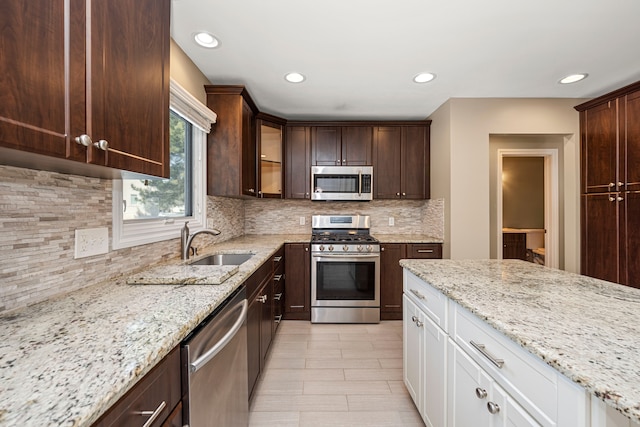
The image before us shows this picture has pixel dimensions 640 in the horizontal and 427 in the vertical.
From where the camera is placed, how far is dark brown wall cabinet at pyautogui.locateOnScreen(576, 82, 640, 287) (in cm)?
236

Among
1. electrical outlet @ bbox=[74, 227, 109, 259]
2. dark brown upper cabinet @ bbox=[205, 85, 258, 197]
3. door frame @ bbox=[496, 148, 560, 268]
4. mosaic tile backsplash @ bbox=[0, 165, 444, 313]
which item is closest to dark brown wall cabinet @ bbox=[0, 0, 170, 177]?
mosaic tile backsplash @ bbox=[0, 165, 444, 313]

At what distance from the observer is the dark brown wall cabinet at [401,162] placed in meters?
3.41

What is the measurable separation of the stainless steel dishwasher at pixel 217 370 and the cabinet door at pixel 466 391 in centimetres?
98

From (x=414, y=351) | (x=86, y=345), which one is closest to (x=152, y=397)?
(x=86, y=345)

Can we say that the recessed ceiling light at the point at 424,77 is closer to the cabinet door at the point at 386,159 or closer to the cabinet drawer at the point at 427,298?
the cabinet door at the point at 386,159

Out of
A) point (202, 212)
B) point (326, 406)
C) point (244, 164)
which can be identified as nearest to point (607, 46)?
point (244, 164)

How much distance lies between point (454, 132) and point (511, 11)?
134 centimetres

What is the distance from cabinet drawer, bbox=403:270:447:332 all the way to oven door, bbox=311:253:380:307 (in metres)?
1.25

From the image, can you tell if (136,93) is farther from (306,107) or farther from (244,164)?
(306,107)

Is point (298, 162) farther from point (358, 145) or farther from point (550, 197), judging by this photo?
point (550, 197)

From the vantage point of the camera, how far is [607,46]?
2002 millimetres

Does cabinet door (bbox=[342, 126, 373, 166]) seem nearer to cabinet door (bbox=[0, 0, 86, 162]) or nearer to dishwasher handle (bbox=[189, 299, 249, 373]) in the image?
dishwasher handle (bbox=[189, 299, 249, 373])

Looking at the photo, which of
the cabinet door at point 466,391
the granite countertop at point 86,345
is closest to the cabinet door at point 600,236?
the cabinet door at point 466,391

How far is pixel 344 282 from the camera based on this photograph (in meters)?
3.04
